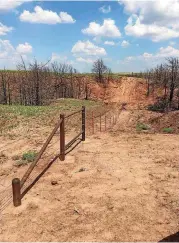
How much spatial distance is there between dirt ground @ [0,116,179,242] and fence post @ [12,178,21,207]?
14 centimetres

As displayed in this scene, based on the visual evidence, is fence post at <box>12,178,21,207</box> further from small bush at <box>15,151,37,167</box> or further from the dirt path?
small bush at <box>15,151,37,167</box>

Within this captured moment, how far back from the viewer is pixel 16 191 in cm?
591

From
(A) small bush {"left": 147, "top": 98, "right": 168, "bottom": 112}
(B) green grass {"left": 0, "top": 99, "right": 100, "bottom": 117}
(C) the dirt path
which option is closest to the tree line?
(A) small bush {"left": 147, "top": 98, "right": 168, "bottom": 112}

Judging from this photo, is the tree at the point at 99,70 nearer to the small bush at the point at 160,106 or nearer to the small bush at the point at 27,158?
the small bush at the point at 160,106

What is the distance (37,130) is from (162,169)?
26.5 feet

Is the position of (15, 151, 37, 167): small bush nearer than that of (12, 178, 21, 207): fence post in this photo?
No

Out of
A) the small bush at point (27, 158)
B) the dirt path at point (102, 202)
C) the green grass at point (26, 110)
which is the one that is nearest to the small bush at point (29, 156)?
the small bush at point (27, 158)

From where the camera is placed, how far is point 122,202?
19.9ft

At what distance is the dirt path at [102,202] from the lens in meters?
4.98

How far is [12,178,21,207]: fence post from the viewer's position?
5.84 metres

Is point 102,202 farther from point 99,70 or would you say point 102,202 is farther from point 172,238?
point 99,70

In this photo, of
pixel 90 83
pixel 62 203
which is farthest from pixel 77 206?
pixel 90 83

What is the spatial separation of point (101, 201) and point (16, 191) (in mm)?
1958

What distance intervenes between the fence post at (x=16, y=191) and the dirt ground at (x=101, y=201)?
0.14 metres
